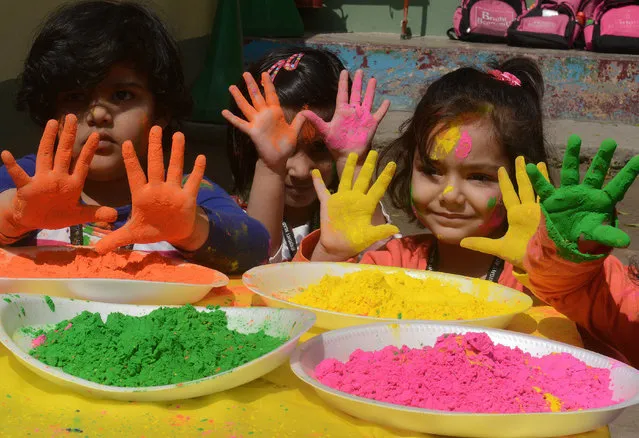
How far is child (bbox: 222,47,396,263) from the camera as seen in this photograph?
7.66 feet

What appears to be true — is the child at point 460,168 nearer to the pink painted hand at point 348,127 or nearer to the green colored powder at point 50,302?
the pink painted hand at point 348,127

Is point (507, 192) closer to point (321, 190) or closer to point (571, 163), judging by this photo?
point (571, 163)

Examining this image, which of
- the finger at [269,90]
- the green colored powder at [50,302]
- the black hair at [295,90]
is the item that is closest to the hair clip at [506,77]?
the black hair at [295,90]

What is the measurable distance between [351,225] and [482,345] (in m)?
0.72

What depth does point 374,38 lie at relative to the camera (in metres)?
6.96

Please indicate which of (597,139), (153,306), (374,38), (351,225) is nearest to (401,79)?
(374,38)

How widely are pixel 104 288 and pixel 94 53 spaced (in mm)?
822

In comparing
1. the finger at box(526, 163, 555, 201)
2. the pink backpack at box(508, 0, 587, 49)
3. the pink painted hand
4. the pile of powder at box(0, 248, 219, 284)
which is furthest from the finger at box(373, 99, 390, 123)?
the pink backpack at box(508, 0, 587, 49)

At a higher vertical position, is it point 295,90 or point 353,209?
point 295,90

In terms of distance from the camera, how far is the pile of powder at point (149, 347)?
122 centimetres

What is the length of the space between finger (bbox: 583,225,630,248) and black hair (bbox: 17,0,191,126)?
1.40 m

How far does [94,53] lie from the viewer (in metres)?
2.08

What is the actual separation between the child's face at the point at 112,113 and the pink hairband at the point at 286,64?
661mm

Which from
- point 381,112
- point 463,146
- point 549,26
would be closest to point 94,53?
point 381,112
